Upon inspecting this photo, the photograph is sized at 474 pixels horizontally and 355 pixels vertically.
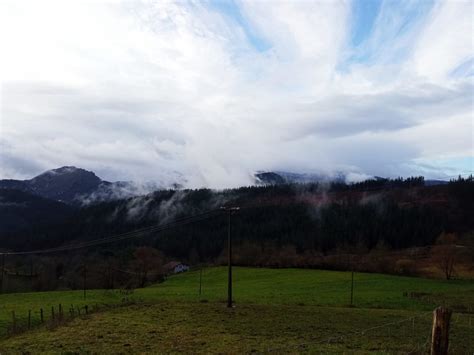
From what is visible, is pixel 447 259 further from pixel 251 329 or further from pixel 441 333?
pixel 441 333

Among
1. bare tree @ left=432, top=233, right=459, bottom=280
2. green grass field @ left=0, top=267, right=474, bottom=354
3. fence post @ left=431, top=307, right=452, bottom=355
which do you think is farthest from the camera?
bare tree @ left=432, top=233, right=459, bottom=280

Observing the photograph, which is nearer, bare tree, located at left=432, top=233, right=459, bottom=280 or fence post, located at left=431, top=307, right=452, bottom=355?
fence post, located at left=431, top=307, right=452, bottom=355

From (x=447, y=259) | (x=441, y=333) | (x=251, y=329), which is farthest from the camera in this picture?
(x=447, y=259)

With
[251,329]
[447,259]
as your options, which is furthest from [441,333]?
[447,259]

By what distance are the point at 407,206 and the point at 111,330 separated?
164620 mm

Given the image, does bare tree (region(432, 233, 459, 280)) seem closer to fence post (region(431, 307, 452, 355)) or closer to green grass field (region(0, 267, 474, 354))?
green grass field (region(0, 267, 474, 354))

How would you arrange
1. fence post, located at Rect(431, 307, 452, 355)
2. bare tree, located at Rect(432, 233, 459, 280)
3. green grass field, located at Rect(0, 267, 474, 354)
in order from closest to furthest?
fence post, located at Rect(431, 307, 452, 355) → green grass field, located at Rect(0, 267, 474, 354) → bare tree, located at Rect(432, 233, 459, 280)

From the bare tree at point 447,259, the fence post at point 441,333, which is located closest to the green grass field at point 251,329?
the fence post at point 441,333

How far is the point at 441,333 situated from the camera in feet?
32.6

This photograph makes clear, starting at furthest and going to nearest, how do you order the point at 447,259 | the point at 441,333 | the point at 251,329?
1. the point at 447,259
2. the point at 251,329
3. the point at 441,333

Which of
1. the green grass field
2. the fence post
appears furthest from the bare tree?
the fence post

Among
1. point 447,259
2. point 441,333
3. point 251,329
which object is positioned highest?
point 441,333

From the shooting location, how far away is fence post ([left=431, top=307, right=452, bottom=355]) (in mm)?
9898

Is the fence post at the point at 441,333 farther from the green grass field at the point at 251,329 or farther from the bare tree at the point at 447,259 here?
the bare tree at the point at 447,259
